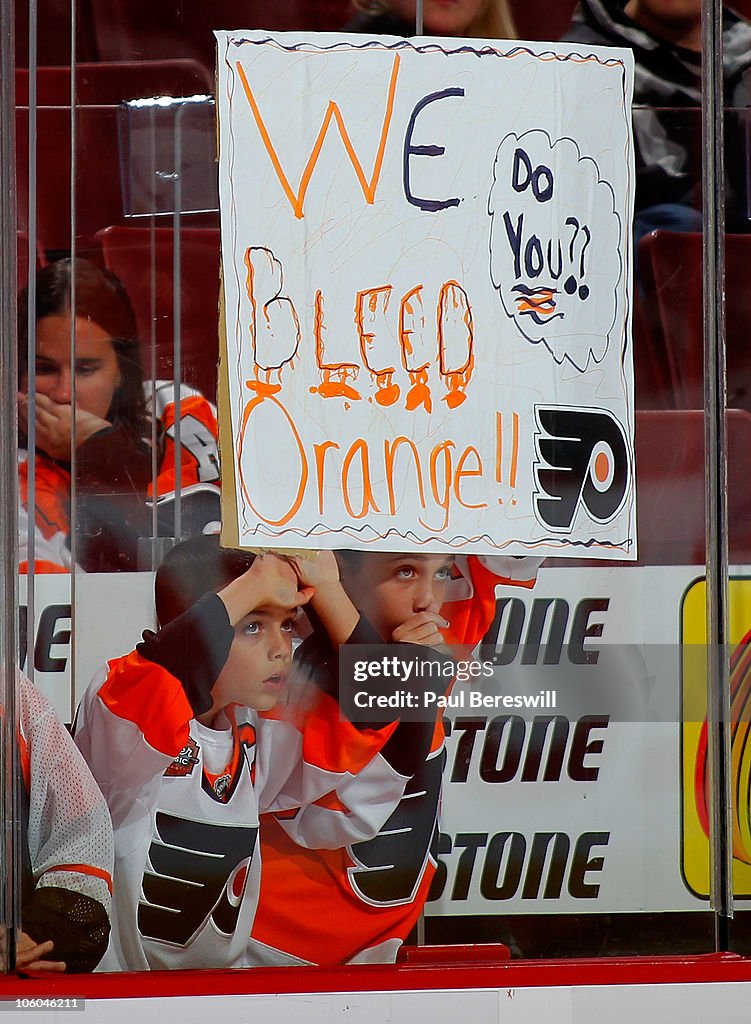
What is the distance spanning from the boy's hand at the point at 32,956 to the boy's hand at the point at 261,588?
466 millimetres

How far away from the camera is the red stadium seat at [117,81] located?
1.48 meters

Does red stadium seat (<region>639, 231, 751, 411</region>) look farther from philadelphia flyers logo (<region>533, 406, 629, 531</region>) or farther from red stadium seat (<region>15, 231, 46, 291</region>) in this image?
red stadium seat (<region>15, 231, 46, 291</region>)

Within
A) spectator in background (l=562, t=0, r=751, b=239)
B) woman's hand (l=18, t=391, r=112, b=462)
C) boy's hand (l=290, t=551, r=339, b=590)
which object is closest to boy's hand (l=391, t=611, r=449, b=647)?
boy's hand (l=290, t=551, r=339, b=590)

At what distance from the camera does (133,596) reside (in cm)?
148

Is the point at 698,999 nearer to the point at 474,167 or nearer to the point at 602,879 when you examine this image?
the point at 602,879

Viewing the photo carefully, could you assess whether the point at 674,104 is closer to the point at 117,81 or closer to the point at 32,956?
the point at 117,81

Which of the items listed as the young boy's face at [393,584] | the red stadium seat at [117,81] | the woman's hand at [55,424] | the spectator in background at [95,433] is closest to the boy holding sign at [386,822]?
the young boy's face at [393,584]

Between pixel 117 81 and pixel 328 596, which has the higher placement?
pixel 117 81

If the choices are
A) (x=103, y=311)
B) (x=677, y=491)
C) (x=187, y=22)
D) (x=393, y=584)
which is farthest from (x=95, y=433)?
(x=677, y=491)

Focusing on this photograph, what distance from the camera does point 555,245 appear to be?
1.54 metres

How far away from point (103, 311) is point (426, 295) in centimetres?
41

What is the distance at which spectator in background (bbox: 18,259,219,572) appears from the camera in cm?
148

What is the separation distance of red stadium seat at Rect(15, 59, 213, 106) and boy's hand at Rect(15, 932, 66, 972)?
41.3 inches

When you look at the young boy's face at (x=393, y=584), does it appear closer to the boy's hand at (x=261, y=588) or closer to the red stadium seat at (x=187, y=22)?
the boy's hand at (x=261, y=588)
